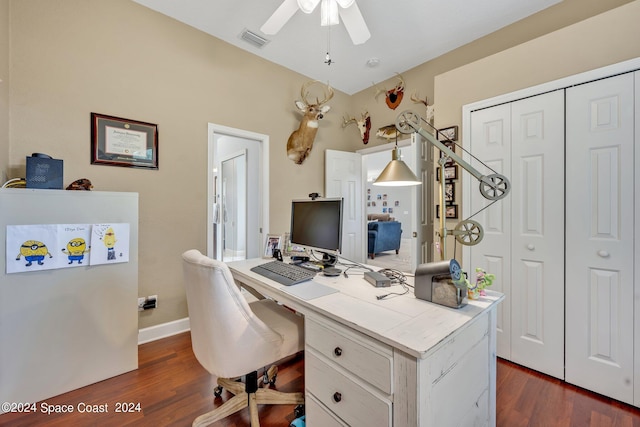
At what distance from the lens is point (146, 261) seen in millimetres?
2398

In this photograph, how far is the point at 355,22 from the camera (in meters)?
1.97

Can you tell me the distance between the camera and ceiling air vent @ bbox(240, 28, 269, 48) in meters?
2.70

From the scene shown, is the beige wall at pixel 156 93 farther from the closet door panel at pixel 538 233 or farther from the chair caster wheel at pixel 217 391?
the chair caster wheel at pixel 217 391

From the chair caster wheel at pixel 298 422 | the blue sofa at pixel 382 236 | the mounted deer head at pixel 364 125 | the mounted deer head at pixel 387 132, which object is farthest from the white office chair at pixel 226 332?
the blue sofa at pixel 382 236

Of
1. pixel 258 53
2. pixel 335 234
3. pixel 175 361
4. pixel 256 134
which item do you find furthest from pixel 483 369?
pixel 258 53

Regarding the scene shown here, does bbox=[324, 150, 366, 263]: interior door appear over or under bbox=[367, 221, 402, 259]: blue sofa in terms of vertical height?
over

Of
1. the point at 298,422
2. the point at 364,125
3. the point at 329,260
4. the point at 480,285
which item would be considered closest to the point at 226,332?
the point at 298,422

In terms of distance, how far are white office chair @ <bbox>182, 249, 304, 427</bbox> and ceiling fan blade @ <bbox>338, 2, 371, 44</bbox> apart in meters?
1.92

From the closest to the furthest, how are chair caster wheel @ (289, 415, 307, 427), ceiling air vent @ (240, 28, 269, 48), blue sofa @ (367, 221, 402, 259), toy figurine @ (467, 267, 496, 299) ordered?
toy figurine @ (467, 267, 496, 299), chair caster wheel @ (289, 415, 307, 427), ceiling air vent @ (240, 28, 269, 48), blue sofa @ (367, 221, 402, 259)

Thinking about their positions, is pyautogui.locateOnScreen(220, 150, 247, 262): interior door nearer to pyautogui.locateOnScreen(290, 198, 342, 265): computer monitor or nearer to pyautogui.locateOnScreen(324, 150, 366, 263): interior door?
pyautogui.locateOnScreen(324, 150, 366, 263): interior door

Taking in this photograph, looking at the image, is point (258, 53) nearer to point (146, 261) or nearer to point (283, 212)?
point (283, 212)

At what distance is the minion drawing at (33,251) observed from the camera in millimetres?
1580

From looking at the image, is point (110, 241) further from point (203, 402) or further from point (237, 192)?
point (237, 192)

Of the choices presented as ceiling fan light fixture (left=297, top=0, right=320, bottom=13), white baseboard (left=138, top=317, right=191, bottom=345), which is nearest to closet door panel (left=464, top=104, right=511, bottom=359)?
ceiling fan light fixture (left=297, top=0, right=320, bottom=13)
